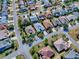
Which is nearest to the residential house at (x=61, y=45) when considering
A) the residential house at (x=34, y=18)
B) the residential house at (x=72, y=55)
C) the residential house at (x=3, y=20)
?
the residential house at (x=72, y=55)

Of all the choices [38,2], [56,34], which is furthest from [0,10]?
[56,34]

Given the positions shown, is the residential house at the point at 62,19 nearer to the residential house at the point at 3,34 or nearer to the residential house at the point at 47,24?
the residential house at the point at 47,24

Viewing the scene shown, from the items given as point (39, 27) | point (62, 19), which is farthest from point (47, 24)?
point (62, 19)

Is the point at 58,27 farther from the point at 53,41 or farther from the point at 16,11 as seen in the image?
the point at 16,11

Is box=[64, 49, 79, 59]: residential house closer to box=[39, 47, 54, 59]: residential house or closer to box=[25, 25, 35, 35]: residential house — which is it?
box=[39, 47, 54, 59]: residential house

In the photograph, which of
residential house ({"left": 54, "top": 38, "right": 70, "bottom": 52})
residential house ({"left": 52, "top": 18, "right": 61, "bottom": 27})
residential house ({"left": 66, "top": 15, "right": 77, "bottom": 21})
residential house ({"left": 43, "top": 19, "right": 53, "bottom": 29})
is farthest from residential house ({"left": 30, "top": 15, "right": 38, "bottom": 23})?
residential house ({"left": 54, "top": 38, "right": 70, "bottom": 52})
